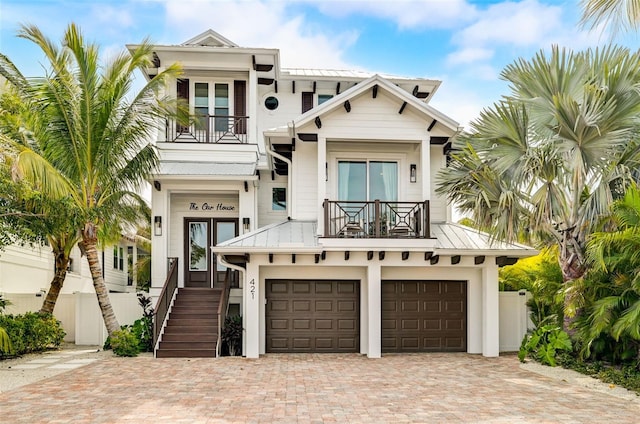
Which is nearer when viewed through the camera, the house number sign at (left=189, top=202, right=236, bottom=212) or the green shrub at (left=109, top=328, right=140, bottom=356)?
the green shrub at (left=109, top=328, right=140, bottom=356)

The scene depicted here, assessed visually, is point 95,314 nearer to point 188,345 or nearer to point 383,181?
point 188,345

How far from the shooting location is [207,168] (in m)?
17.5

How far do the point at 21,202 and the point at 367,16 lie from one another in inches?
363

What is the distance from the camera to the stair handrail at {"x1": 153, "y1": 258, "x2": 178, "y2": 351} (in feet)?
47.8

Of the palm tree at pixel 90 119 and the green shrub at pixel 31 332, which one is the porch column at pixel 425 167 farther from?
the green shrub at pixel 31 332

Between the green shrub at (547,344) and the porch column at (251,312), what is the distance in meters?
6.48

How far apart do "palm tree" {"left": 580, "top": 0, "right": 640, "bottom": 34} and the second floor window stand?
8674 millimetres

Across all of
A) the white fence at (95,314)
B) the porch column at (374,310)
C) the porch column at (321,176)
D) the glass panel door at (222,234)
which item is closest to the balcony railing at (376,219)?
the porch column at (321,176)

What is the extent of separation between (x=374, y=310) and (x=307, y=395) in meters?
5.40

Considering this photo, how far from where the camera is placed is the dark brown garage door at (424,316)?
15570mm

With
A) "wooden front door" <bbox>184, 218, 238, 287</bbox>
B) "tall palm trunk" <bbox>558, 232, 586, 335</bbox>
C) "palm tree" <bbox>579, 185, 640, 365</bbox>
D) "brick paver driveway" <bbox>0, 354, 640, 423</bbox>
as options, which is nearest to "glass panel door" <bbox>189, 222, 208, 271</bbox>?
"wooden front door" <bbox>184, 218, 238, 287</bbox>

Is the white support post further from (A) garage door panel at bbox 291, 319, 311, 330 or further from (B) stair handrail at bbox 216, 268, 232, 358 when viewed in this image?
(B) stair handrail at bbox 216, 268, 232, 358

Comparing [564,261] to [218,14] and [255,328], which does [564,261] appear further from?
[218,14]

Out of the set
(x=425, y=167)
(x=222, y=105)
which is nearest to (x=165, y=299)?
(x=222, y=105)
